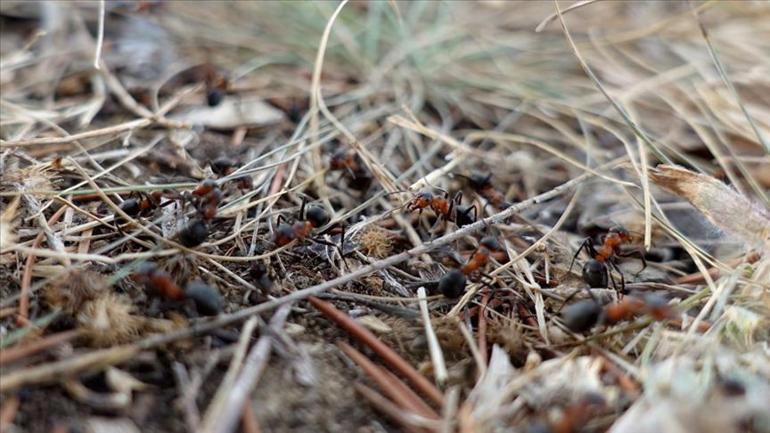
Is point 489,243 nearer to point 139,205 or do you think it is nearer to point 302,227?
point 302,227

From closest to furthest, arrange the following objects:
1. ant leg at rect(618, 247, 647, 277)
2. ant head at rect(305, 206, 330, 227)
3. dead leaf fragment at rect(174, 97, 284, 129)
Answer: ant head at rect(305, 206, 330, 227) < ant leg at rect(618, 247, 647, 277) < dead leaf fragment at rect(174, 97, 284, 129)

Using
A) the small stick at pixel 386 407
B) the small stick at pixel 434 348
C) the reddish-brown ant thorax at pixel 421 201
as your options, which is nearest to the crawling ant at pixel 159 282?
the small stick at pixel 386 407

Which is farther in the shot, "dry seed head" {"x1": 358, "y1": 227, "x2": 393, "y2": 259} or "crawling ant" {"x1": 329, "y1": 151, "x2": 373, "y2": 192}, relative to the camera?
"crawling ant" {"x1": 329, "y1": 151, "x2": 373, "y2": 192}

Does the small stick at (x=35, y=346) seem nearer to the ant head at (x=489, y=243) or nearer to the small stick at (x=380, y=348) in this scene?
the small stick at (x=380, y=348)

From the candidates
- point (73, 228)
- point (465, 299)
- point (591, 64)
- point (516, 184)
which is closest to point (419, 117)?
point (516, 184)

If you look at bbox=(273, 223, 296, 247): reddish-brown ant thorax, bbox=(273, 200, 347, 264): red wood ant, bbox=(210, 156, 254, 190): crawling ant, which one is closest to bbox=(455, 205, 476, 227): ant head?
bbox=(273, 200, 347, 264): red wood ant

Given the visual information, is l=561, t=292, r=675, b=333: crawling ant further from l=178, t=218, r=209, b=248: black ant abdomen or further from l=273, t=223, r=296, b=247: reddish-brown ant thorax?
l=178, t=218, r=209, b=248: black ant abdomen
